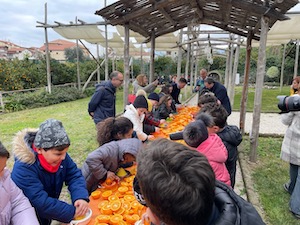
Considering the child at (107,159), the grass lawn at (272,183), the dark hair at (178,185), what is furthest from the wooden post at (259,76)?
the dark hair at (178,185)

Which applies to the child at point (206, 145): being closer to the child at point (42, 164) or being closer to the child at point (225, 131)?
the child at point (225, 131)

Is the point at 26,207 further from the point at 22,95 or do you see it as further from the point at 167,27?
the point at 22,95

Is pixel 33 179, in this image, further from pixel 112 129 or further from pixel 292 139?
pixel 292 139

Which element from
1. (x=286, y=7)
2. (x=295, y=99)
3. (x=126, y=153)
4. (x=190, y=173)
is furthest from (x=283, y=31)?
(x=190, y=173)

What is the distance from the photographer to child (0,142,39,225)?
5.12ft

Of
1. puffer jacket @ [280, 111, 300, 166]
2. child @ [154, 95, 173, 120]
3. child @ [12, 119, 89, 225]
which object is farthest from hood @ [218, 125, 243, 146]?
child @ [154, 95, 173, 120]

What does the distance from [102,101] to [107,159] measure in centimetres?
227

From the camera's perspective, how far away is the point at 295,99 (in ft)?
9.35

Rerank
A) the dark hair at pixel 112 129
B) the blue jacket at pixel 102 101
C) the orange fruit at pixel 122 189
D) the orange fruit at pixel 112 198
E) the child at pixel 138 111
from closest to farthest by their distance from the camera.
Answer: the orange fruit at pixel 112 198 → the orange fruit at pixel 122 189 → the dark hair at pixel 112 129 → the child at pixel 138 111 → the blue jacket at pixel 102 101

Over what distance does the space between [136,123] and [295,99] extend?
231cm

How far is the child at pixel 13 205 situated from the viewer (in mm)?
1562

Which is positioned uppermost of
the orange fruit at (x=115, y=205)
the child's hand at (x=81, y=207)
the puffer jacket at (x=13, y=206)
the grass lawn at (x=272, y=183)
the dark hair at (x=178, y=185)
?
the dark hair at (x=178, y=185)

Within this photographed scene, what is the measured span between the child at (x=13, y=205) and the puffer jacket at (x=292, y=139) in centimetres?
309

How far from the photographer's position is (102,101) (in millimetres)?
4598
